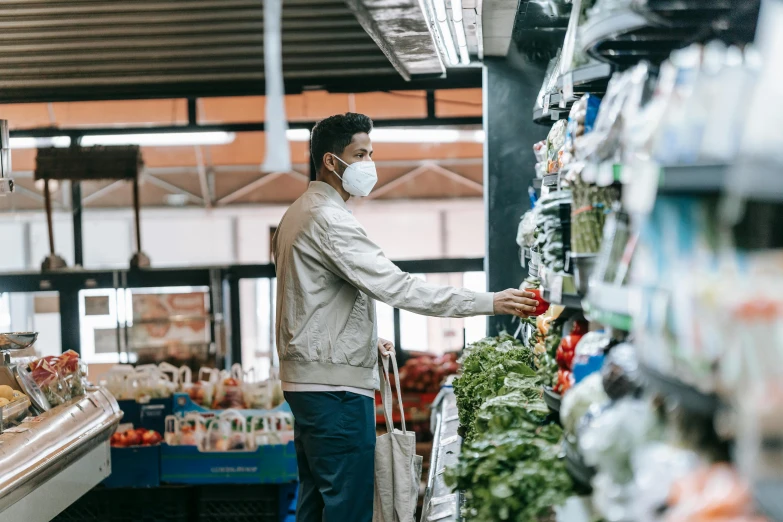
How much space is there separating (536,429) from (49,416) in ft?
8.74

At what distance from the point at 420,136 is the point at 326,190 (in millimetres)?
3194

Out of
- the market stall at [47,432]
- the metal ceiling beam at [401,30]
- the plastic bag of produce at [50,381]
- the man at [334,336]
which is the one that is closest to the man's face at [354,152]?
the man at [334,336]

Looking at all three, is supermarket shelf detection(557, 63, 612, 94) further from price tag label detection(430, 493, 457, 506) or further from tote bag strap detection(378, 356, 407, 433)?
price tag label detection(430, 493, 457, 506)

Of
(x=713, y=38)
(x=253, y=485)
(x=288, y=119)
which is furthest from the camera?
(x=288, y=119)

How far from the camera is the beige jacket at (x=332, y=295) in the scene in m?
3.45

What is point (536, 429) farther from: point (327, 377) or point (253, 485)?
point (253, 485)

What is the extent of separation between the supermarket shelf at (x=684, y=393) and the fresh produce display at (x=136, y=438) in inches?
179

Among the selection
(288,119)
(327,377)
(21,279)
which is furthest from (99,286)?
(327,377)

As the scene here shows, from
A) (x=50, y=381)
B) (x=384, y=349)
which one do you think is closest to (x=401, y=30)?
(x=384, y=349)

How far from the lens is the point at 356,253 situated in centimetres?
347

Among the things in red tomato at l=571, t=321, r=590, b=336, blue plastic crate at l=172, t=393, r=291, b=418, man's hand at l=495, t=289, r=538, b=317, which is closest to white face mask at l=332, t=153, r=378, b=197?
man's hand at l=495, t=289, r=538, b=317

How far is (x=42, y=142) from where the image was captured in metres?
6.77

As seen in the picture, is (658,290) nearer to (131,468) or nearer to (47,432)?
(47,432)

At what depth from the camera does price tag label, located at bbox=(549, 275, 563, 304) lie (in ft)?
7.46
